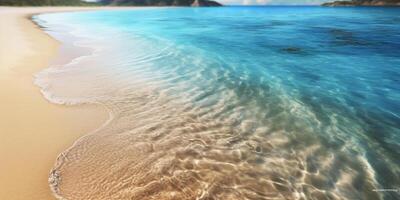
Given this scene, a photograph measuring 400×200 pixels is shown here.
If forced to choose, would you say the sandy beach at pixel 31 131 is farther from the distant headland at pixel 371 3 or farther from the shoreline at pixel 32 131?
the distant headland at pixel 371 3

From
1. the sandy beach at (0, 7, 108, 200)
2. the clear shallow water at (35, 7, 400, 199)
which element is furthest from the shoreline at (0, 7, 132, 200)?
the clear shallow water at (35, 7, 400, 199)

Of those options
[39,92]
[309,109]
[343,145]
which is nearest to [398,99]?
[309,109]

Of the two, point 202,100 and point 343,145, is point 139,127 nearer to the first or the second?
point 202,100

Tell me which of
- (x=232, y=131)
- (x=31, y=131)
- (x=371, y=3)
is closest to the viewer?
(x=31, y=131)

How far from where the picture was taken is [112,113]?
8.27 m

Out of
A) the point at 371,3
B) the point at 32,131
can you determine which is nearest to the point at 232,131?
the point at 32,131

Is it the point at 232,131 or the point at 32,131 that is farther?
the point at 232,131

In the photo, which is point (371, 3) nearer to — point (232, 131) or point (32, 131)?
point (232, 131)

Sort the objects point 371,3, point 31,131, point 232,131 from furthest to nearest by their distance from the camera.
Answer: point 371,3
point 232,131
point 31,131

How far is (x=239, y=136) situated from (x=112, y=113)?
154 inches

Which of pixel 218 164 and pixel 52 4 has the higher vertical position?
pixel 52 4

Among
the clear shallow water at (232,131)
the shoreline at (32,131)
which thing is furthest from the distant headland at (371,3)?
the shoreline at (32,131)

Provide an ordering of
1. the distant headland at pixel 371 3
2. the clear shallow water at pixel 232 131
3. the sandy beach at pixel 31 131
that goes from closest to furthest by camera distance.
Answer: the sandy beach at pixel 31 131 → the clear shallow water at pixel 232 131 → the distant headland at pixel 371 3

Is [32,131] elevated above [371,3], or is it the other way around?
[371,3]
